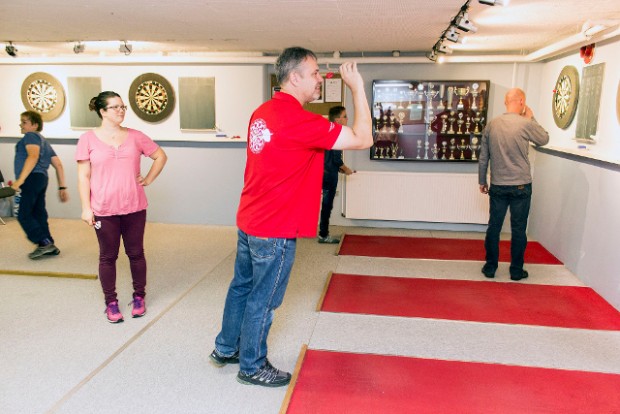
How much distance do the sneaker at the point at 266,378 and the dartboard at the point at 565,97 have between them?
156 inches

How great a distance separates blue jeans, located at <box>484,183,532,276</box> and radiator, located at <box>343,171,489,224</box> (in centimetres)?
174

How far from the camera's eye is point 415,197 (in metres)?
6.33

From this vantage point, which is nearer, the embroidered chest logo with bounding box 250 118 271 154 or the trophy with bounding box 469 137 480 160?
the embroidered chest logo with bounding box 250 118 271 154

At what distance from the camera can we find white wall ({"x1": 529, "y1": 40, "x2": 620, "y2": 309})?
3992 mm

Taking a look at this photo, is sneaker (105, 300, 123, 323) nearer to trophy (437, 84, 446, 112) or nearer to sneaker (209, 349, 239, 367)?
sneaker (209, 349, 239, 367)

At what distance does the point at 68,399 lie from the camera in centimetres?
256

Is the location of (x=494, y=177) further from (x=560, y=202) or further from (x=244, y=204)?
(x=244, y=204)

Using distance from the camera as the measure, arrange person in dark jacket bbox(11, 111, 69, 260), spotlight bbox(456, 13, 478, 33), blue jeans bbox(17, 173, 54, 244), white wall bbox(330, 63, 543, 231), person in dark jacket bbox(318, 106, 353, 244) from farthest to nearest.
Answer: white wall bbox(330, 63, 543, 231)
person in dark jacket bbox(318, 106, 353, 244)
blue jeans bbox(17, 173, 54, 244)
person in dark jacket bbox(11, 111, 69, 260)
spotlight bbox(456, 13, 478, 33)

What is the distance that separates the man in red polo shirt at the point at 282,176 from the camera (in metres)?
2.28

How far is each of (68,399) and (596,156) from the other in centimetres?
430

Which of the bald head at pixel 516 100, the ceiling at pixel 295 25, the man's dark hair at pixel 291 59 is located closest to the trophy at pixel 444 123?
the ceiling at pixel 295 25

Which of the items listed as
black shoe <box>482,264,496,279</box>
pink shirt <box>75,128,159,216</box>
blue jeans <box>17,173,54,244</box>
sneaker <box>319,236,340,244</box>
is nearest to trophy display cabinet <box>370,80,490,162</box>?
sneaker <box>319,236,340,244</box>

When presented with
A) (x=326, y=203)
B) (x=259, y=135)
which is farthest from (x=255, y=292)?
(x=326, y=203)

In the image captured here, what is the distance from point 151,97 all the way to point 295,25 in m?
2.94
